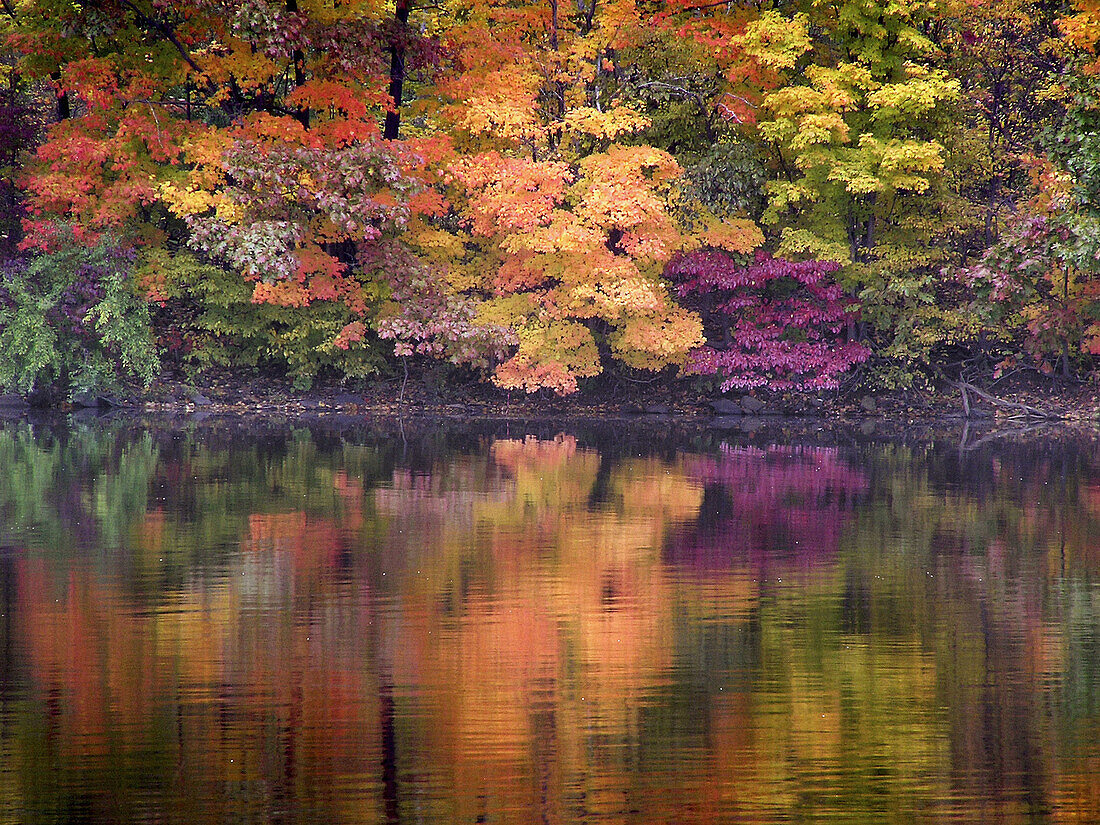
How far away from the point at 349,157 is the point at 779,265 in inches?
365

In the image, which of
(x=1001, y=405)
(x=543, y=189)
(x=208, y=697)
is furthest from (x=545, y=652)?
(x=1001, y=405)

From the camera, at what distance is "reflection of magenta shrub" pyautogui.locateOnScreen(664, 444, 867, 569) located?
13.7 metres

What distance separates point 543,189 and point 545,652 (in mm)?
17902

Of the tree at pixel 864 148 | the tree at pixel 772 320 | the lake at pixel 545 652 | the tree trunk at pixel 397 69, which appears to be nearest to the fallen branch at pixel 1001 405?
the tree at pixel 864 148

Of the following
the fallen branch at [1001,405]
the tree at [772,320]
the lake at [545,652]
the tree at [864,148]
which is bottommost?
the lake at [545,652]

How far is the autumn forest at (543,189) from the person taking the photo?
26.7m

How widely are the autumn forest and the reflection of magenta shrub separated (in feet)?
19.5

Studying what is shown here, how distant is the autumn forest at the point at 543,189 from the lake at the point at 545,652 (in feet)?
31.6

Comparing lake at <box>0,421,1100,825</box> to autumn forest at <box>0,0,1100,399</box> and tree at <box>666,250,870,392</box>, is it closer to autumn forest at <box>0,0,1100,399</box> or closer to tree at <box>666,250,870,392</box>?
autumn forest at <box>0,0,1100,399</box>

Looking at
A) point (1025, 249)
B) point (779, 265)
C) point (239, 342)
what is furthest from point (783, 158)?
point (239, 342)

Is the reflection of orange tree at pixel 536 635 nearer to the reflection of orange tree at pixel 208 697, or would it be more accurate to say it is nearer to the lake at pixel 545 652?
the lake at pixel 545 652

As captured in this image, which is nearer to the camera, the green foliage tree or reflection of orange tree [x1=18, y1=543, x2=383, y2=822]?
reflection of orange tree [x1=18, y1=543, x2=383, y2=822]

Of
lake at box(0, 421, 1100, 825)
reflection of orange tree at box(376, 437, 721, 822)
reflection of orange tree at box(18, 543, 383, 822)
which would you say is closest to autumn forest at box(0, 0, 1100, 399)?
lake at box(0, 421, 1100, 825)

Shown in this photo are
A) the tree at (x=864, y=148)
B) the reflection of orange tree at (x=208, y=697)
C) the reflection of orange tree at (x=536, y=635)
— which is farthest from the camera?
the tree at (x=864, y=148)
